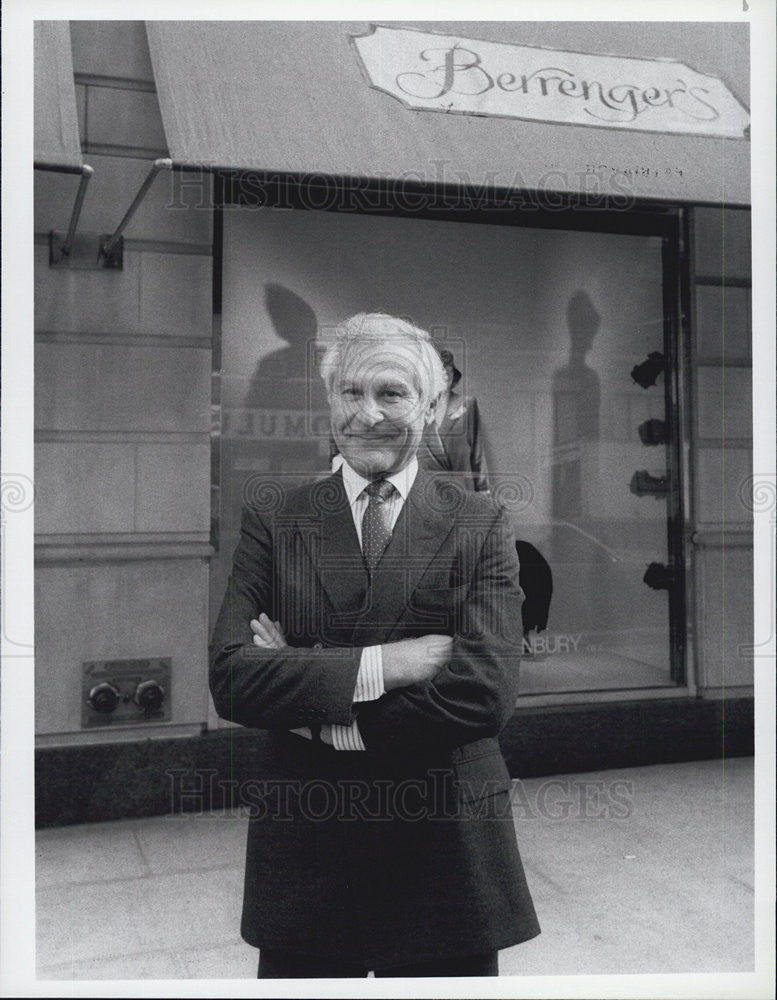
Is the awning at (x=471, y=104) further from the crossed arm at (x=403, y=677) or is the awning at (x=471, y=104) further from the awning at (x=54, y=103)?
the crossed arm at (x=403, y=677)

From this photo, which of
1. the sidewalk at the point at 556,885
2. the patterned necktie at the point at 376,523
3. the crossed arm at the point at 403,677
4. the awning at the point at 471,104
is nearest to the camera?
the crossed arm at the point at 403,677

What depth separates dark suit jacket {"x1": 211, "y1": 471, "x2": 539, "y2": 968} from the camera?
94.6 inches

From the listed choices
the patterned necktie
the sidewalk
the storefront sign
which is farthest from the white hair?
the sidewalk

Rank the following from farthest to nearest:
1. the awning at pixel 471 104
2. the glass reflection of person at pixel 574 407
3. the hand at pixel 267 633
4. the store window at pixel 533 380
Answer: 1. the glass reflection of person at pixel 574 407
2. the store window at pixel 533 380
3. the awning at pixel 471 104
4. the hand at pixel 267 633

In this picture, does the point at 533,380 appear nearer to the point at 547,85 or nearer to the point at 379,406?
the point at 547,85

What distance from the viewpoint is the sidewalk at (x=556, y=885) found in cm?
361

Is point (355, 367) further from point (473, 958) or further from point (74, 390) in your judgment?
point (74, 390)

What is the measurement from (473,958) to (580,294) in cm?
390

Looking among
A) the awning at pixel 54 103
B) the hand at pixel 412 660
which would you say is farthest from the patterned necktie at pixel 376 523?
the awning at pixel 54 103

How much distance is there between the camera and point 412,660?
244cm

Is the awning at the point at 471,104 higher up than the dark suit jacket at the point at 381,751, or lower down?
higher up

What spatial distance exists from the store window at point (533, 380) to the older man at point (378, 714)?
1538 mm

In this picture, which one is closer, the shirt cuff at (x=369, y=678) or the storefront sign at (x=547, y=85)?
the shirt cuff at (x=369, y=678)

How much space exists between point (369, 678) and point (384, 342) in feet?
3.13
